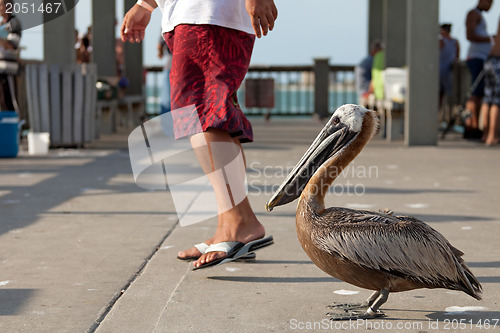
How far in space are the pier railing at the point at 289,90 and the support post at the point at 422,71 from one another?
27.0 feet

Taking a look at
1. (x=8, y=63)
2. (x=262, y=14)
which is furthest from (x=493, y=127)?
(x=262, y=14)

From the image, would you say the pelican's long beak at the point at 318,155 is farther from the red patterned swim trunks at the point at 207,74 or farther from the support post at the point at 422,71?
the support post at the point at 422,71

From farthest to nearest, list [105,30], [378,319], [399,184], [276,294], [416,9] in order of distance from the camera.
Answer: [105,30], [416,9], [399,184], [276,294], [378,319]

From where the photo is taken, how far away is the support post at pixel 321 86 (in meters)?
19.4

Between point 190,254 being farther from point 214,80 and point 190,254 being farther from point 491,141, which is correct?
point 491,141

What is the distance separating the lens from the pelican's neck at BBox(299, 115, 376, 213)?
10.4 feet

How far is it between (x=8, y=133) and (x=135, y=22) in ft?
18.5

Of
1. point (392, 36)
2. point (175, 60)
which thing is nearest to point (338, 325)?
point (175, 60)

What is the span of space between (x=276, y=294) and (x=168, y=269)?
713 mm

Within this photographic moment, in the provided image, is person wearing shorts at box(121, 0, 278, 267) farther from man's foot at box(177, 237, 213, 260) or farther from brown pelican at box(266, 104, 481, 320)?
brown pelican at box(266, 104, 481, 320)

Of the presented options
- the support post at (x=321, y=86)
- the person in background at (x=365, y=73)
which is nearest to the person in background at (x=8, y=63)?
the person in background at (x=365, y=73)

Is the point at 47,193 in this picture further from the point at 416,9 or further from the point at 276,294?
the point at 416,9

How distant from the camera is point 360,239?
2.95 metres

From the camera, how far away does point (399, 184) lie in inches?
284
